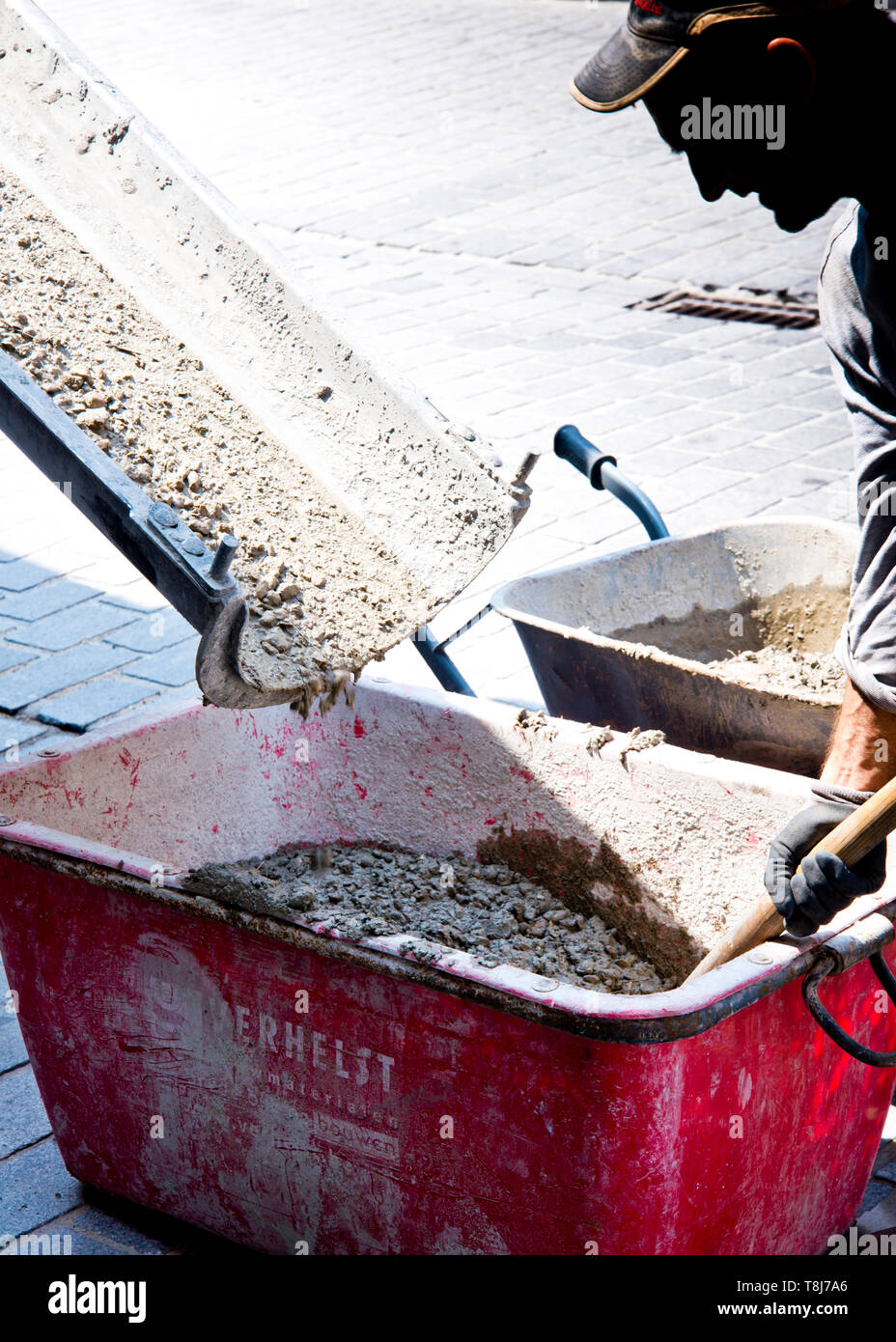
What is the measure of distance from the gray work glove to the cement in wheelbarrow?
675 millimetres

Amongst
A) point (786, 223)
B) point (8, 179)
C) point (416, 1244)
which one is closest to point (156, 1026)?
point (416, 1244)

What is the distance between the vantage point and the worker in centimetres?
200

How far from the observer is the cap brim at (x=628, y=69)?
2047 millimetres

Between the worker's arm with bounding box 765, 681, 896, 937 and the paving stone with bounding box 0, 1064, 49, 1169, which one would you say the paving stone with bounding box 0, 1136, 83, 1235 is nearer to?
Result: the paving stone with bounding box 0, 1064, 49, 1169

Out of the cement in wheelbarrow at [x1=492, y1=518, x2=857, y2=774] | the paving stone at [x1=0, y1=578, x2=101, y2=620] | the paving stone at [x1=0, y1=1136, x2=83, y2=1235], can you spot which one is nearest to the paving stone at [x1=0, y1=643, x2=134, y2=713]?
the paving stone at [x1=0, y1=578, x2=101, y2=620]

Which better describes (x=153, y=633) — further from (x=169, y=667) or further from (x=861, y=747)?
(x=861, y=747)

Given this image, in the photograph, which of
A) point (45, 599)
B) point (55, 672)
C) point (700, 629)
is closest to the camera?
point (700, 629)

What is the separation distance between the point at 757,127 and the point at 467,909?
151cm

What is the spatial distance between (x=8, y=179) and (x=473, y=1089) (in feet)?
6.97

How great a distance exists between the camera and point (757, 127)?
204 centimetres

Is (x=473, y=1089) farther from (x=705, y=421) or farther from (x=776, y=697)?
(x=705, y=421)

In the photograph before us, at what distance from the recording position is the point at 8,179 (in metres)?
3.15

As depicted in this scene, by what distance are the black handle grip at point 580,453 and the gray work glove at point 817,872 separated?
1.35 meters

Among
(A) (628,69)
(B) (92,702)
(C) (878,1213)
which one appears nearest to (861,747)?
(C) (878,1213)
